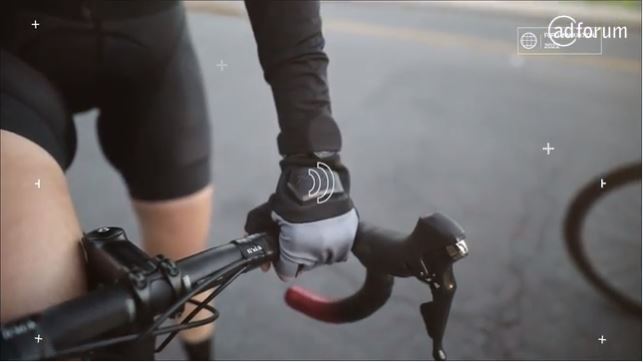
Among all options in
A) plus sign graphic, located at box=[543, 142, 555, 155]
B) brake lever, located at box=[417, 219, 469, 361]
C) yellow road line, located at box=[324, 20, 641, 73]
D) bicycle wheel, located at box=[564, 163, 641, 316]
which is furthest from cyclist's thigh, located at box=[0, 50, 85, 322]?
plus sign graphic, located at box=[543, 142, 555, 155]

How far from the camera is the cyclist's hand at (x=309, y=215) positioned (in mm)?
598

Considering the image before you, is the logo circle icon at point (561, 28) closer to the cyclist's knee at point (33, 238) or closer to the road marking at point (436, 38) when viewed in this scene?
the road marking at point (436, 38)

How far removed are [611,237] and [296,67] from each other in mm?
1226

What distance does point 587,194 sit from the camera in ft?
5.16

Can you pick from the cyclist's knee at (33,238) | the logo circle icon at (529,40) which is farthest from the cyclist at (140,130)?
the logo circle icon at (529,40)

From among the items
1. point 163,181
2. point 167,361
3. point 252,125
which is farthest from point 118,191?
point 167,361

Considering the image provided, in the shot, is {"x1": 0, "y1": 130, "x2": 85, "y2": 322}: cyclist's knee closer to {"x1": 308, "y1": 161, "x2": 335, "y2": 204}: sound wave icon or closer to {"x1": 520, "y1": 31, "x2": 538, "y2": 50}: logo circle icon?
{"x1": 308, "y1": 161, "x2": 335, "y2": 204}: sound wave icon

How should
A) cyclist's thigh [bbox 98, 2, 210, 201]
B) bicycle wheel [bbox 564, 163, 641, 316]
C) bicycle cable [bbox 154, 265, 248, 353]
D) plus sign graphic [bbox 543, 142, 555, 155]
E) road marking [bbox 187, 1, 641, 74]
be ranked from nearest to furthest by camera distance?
bicycle cable [bbox 154, 265, 248, 353] < cyclist's thigh [bbox 98, 2, 210, 201] < road marking [bbox 187, 1, 641, 74] < bicycle wheel [bbox 564, 163, 641, 316] < plus sign graphic [bbox 543, 142, 555, 155]

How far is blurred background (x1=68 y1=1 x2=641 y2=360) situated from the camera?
3.43ft

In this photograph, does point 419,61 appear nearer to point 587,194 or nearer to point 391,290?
point 587,194

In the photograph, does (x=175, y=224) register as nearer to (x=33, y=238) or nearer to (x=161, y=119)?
(x=161, y=119)

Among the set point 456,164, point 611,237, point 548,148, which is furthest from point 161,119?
point 548,148

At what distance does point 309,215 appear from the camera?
0.60 metres

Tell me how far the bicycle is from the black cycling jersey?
113mm
